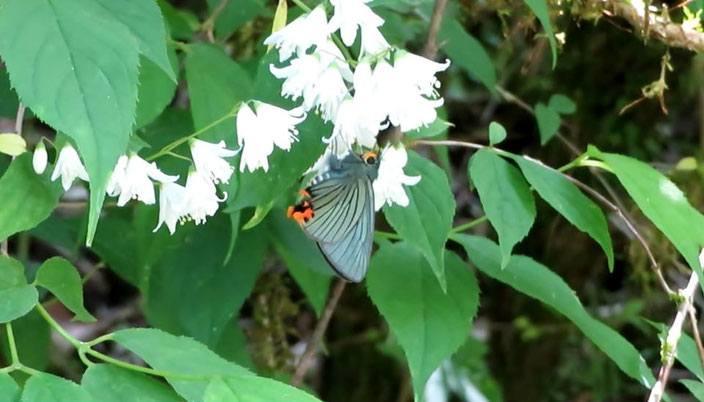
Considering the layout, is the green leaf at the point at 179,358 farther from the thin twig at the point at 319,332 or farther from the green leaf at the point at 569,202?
the thin twig at the point at 319,332

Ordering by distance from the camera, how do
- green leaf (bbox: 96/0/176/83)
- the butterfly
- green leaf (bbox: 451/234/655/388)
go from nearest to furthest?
1. green leaf (bbox: 96/0/176/83)
2. the butterfly
3. green leaf (bbox: 451/234/655/388)

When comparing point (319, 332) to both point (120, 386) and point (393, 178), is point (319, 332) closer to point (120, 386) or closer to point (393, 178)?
point (393, 178)

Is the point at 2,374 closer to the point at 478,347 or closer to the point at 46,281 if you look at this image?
the point at 46,281

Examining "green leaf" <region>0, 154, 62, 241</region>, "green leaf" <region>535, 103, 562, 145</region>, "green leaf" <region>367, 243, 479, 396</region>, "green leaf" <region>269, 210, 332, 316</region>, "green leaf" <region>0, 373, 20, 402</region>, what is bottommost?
"green leaf" <region>269, 210, 332, 316</region>

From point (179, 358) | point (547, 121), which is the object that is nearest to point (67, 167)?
point (179, 358)

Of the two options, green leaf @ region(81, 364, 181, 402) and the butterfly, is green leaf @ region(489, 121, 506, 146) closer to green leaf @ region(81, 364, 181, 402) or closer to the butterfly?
the butterfly

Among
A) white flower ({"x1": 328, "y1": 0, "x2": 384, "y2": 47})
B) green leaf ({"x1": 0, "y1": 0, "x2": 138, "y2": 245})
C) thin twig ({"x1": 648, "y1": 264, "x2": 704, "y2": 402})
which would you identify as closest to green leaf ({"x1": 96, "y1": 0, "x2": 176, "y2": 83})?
green leaf ({"x1": 0, "y1": 0, "x2": 138, "y2": 245})
